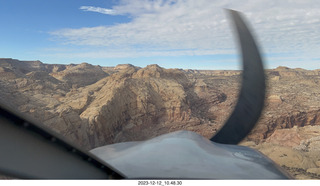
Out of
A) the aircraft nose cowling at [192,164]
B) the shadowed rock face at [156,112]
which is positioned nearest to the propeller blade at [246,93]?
the aircraft nose cowling at [192,164]

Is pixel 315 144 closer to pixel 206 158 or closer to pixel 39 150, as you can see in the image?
pixel 206 158

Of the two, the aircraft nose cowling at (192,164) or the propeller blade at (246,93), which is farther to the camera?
the propeller blade at (246,93)

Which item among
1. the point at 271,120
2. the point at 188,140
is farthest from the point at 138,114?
the point at 188,140

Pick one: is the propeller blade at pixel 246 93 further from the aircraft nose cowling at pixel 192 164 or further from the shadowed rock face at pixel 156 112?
the shadowed rock face at pixel 156 112

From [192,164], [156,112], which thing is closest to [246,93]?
[192,164]

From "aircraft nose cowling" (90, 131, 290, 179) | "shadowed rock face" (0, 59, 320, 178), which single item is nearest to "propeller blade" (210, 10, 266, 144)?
"aircraft nose cowling" (90, 131, 290, 179)

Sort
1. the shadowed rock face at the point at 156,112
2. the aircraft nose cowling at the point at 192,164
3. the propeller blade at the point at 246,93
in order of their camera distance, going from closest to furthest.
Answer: the aircraft nose cowling at the point at 192,164 < the propeller blade at the point at 246,93 < the shadowed rock face at the point at 156,112
